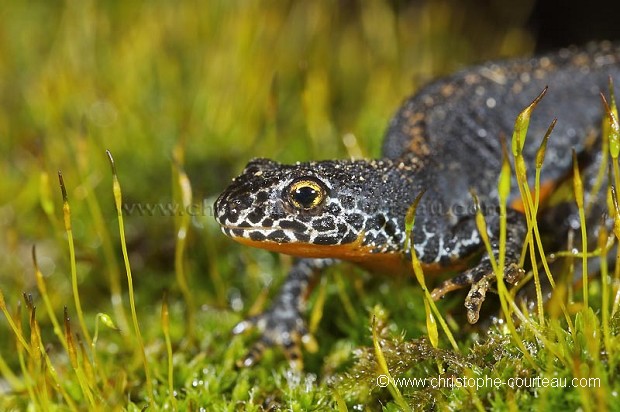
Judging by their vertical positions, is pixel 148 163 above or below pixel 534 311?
above

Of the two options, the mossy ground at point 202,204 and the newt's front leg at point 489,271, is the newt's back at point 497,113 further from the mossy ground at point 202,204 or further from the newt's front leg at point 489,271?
the mossy ground at point 202,204

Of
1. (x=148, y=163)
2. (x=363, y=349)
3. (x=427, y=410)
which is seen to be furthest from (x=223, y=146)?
(x=427, y=410)

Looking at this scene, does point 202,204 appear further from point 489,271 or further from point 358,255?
point 489,271

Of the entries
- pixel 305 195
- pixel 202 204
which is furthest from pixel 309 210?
pixel 202 204

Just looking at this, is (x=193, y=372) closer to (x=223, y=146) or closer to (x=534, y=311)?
Answer: (x=534, y=311)

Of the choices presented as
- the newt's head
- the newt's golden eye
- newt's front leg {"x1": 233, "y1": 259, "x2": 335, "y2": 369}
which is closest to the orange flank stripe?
the newt's head

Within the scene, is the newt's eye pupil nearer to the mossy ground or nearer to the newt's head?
the newt's head

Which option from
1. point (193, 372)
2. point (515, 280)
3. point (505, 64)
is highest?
point (505, 64)

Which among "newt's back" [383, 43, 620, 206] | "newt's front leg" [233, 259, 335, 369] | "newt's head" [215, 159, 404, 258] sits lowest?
"newt's front leg" [233, 259, 335, 369]

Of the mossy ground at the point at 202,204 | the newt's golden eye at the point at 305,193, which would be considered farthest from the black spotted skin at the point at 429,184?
the mossy ground at the point at 202,204
